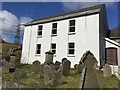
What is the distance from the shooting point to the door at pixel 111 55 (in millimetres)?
20469

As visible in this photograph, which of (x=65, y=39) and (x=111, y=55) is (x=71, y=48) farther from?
(x=111, y=55)

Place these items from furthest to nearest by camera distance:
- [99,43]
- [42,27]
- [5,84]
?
[42,27] → [99,43] → [5,84]

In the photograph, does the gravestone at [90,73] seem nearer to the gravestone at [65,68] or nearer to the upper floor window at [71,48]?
the gravestone at [65,68]

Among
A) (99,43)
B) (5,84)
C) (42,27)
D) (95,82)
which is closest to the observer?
(95,82)

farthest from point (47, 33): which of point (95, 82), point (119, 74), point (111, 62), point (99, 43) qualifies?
point (95, 82)

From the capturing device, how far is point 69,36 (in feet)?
69.0

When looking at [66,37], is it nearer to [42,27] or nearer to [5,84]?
[42,27]

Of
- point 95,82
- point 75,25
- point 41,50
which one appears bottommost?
point 95,82

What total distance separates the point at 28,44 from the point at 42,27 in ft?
11.2

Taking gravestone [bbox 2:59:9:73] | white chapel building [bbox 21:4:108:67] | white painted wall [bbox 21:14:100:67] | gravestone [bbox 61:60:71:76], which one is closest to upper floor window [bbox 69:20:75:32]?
white chapel building [bbox 21:4:108:67]

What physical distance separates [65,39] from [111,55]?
6150 millimetres

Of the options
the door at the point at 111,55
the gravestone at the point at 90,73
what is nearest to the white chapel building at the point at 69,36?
the door at the point at 111,55

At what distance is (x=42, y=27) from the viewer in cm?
2423

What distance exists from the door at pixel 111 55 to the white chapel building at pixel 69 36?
824 millimetres
